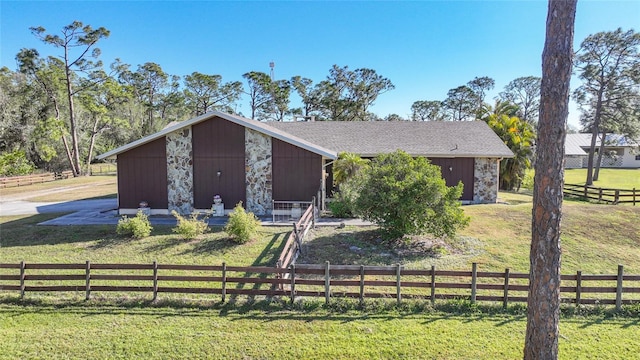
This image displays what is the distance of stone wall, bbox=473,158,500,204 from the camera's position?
61.4 feet

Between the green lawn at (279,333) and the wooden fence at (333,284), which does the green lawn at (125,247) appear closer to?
the wooden fence at (333,284)

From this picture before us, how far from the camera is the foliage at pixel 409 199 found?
34.8ft

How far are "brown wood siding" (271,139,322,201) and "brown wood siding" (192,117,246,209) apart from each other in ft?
5.32

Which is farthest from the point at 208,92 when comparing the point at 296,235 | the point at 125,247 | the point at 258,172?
the point at 296,235

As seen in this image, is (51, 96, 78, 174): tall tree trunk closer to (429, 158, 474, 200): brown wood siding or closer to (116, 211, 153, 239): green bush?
(116, 211, 153, 239): green bush

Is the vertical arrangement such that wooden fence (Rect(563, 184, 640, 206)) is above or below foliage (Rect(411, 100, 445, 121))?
below

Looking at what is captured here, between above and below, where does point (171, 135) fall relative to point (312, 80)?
below

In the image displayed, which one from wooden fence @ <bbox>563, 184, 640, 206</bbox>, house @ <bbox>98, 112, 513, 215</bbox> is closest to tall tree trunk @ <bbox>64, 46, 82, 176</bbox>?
house @ <bbox>98, 112, 513, 215</bbox>

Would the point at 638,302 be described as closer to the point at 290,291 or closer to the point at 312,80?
the point at 290,291

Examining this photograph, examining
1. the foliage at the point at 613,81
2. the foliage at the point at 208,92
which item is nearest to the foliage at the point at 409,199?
the foliage at the point at 613,81

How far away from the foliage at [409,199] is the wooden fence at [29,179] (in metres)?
31.4

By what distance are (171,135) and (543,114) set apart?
1497 centimetres

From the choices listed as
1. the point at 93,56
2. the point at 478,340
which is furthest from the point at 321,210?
the point at 93,56

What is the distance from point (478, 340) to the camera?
5.73 m
